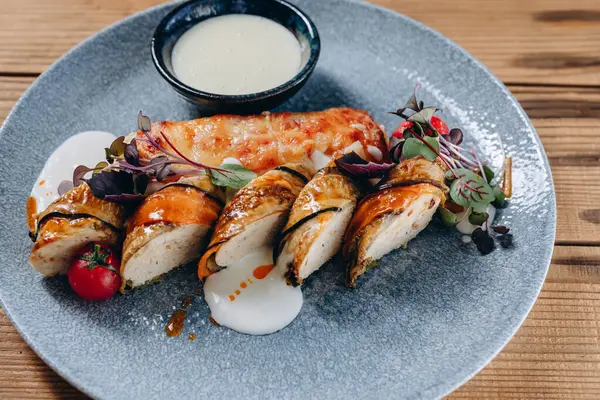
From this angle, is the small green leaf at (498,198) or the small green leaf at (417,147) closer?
the small green leaf at (417,147)

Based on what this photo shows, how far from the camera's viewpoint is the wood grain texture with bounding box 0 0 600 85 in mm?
4188

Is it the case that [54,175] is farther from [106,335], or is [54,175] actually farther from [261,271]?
[261,271]

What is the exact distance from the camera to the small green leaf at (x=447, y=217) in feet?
10.4

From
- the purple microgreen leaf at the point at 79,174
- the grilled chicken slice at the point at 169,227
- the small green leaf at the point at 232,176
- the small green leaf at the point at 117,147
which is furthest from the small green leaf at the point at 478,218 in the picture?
the purple microgreen leaf at the point at 79,174

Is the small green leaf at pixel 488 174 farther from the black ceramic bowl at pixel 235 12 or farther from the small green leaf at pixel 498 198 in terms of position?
the black ceramic bowl at pixel 235 12

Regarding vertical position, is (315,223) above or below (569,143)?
above

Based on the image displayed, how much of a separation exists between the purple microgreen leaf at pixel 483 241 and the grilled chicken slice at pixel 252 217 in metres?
0.92

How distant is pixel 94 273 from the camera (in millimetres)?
2789

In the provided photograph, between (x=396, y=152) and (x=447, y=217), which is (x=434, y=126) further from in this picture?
(x=447, y=217)

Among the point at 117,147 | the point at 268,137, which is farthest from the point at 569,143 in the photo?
the point at 117,147

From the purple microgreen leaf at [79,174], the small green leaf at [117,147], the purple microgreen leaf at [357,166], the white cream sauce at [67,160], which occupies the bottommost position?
the white cream sauce at [67,160]

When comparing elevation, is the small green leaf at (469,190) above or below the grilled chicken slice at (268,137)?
below

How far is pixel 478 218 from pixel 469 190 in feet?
0.50

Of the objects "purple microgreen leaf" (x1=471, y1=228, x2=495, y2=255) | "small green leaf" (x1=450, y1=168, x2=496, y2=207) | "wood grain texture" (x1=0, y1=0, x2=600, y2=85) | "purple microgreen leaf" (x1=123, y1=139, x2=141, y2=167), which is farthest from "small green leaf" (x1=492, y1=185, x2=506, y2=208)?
"purple microgreen leaf" (x1=123, y1=139, x2=141, y2=167)
